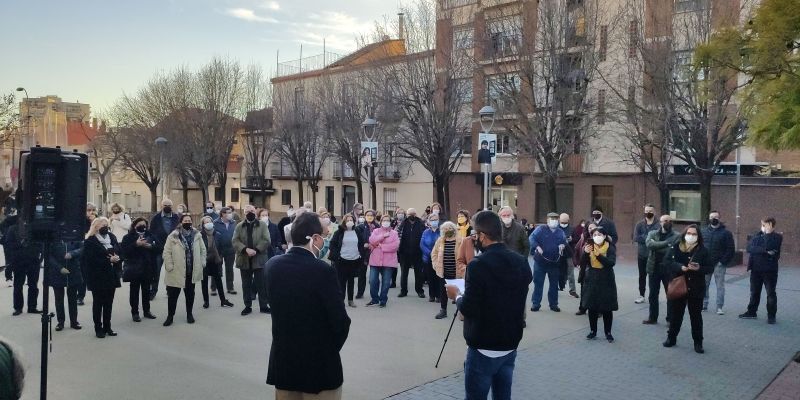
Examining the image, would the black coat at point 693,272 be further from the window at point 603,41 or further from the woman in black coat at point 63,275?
the window at point 603,41

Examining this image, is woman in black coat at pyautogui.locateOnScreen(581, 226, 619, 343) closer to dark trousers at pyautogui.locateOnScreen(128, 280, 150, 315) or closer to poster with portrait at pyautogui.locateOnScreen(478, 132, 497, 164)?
poster with portrait at pyautogui.locateOnScreen(478, 132, 497, 164)

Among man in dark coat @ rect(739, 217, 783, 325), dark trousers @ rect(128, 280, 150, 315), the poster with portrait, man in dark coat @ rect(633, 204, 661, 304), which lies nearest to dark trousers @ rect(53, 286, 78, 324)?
dark trousers @ rect(128, 280, 150, 315)

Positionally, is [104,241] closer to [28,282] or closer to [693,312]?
[28,282]

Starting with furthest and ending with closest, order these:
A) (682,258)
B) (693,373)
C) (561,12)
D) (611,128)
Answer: (611,128) < (561,12) < (682,258) < (693,373)

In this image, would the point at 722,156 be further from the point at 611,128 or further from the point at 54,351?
the point at 54,351

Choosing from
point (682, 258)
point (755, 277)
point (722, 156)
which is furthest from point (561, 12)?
point (682, 258)

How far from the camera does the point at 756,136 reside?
7.84 metres

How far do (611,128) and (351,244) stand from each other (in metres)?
17.7

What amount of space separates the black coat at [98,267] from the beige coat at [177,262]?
0.85 m

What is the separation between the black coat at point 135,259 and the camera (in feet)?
32.8

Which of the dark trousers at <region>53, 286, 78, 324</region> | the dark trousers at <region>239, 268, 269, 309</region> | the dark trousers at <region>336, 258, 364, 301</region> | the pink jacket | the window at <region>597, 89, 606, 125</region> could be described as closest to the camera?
the dark trousers at <region>53, 286, 78, 324</region>

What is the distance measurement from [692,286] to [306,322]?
685 cm

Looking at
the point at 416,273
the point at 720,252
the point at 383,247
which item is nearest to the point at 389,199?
the point at 416,273

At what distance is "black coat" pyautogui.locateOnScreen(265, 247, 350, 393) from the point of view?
3848mm
